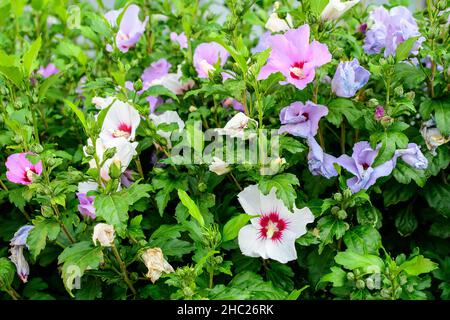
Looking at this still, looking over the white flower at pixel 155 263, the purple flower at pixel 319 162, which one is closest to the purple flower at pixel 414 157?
the purple flower at pixel 319 162

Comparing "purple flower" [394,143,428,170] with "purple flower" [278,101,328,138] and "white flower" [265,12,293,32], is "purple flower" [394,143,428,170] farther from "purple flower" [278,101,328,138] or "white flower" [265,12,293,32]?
"white flower" [265,12,293,32]

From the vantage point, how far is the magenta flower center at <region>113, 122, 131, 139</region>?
171cm

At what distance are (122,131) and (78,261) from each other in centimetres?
40

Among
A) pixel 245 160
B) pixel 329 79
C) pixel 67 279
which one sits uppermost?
pixel 329 79

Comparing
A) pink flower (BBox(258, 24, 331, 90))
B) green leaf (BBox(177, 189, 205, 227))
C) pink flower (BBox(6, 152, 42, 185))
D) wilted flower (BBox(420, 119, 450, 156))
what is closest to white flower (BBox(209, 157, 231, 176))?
green leaf (BBox(177, 189, 205, 227))

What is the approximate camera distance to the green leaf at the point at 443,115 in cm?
166

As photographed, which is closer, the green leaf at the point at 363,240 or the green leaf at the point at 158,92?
the green leaf at the point at 363,240

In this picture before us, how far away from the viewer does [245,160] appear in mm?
1546

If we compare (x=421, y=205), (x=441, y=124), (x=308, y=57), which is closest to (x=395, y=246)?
(x=421, y=205)

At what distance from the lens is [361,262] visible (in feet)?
4.72

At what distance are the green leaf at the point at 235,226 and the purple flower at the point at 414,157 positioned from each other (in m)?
0.44

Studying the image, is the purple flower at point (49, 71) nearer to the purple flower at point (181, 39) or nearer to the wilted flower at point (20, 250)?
the purple flower at point (181, 39)
